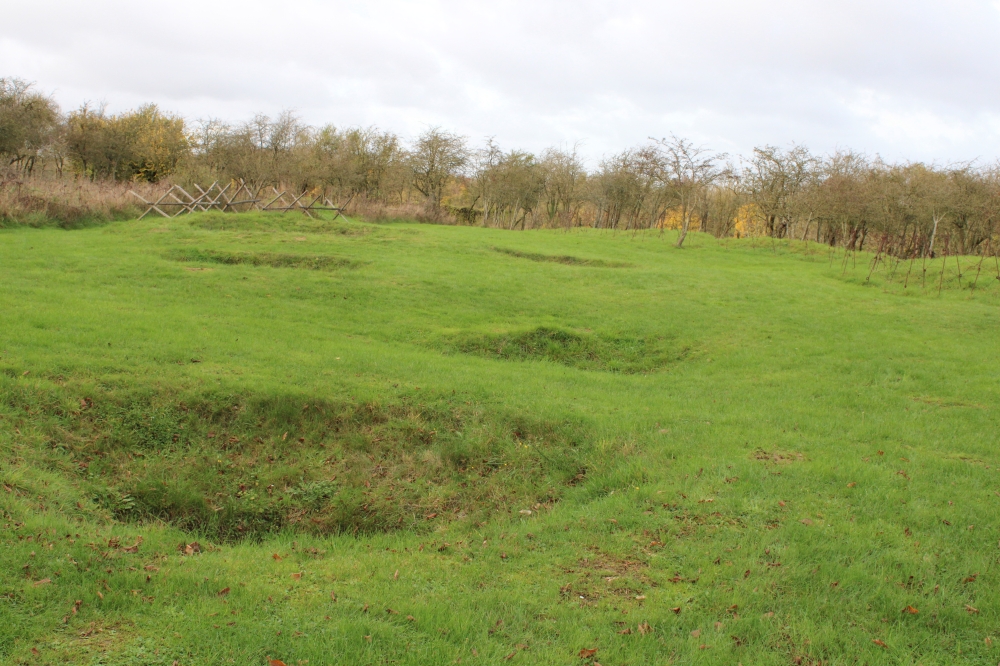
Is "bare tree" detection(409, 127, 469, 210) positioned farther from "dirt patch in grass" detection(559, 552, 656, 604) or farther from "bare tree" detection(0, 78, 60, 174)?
"dirt patch in grass" detection(559, 552, 656, 604)

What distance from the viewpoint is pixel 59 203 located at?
26750mm

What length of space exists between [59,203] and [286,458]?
24331 millimetres

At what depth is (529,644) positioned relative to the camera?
5.34 metres

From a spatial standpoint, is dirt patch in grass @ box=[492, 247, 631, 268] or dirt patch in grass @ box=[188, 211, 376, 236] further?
dirt patch in grass @ box=[188, 211, 376, 236]

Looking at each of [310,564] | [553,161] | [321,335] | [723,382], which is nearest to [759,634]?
[310,564]

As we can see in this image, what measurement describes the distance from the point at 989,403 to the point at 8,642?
14.1 m

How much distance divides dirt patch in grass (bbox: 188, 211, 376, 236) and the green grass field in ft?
34.9

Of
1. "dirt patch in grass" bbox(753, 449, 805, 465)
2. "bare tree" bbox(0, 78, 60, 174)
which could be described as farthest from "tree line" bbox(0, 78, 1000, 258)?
"dirt patch in grass" bbox(753, 449, 805, 465)

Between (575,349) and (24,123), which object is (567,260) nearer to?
(575,349)

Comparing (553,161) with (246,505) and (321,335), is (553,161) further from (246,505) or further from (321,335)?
(246,505)

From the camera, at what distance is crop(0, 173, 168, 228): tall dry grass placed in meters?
24.9

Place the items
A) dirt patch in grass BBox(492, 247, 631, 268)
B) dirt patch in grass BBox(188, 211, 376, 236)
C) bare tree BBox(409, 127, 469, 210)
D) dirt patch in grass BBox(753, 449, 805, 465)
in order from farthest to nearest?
bare tree BBox(409, 127, 469, 210) < dirt patch in grass BBox(188, 211, 376, 236) < dirt patch in grass BBox(492, 247, 631, 268) < dirt patch in grass BBox(753, 449, 805, 465)

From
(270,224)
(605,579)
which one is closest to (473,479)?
(605,579)

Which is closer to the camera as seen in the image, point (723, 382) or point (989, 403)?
point (989, 403)
